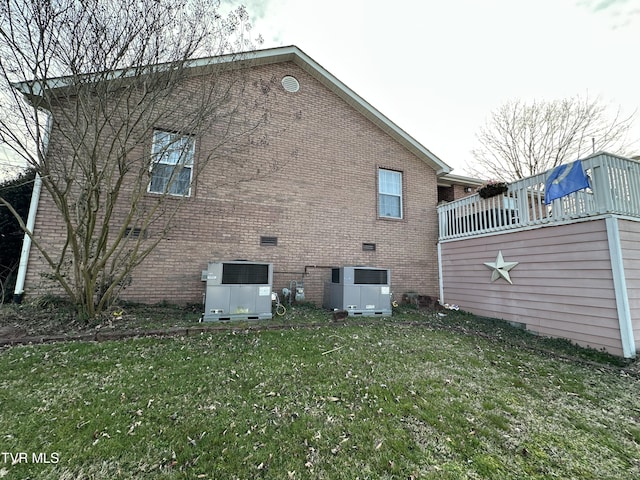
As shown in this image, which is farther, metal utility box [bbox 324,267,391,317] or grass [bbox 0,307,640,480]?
metal utility box [bbox 324,267,391,317]

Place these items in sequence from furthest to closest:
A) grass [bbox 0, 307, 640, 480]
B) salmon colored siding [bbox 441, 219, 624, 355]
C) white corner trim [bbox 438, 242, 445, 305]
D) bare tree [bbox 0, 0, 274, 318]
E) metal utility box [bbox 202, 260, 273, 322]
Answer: white corner trim [bbox 438, 242, 445, 305], metal utility box [bbox 202, 260, 273, 322], salmon colored siding [bbox 441, 219, 624, 355], bare tree [bbox 0, 0, 274, 318], grass [bbox 0, 307, 640, 480]

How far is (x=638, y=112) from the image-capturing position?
1090cm

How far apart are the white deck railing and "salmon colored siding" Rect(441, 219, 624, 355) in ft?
0.72

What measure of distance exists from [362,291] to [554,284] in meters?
3.70

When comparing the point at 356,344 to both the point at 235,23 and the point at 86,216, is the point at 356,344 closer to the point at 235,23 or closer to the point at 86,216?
the point at 86,216

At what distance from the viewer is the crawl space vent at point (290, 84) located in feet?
25.6

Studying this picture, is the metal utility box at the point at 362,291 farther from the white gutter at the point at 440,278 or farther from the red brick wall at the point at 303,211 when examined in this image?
the white gutter at the point at 440,278

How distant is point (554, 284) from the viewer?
519 cm

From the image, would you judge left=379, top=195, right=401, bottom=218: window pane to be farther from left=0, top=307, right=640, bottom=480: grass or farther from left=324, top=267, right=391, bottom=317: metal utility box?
left=0, top=307, right=640, bottom=480: grass

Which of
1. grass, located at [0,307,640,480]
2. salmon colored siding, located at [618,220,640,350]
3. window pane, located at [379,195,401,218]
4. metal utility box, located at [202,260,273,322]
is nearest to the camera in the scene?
grass, located at [0,307,640,480]

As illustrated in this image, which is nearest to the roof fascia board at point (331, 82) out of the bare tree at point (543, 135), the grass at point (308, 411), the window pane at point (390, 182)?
the window pane at point (390, 182)

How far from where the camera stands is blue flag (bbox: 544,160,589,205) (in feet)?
15.7

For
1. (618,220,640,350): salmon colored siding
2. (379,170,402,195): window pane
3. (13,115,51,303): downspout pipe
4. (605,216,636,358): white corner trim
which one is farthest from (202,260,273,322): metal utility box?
(618,220,640,350): salmon colored siding

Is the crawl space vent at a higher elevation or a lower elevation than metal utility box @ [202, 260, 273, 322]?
higher
